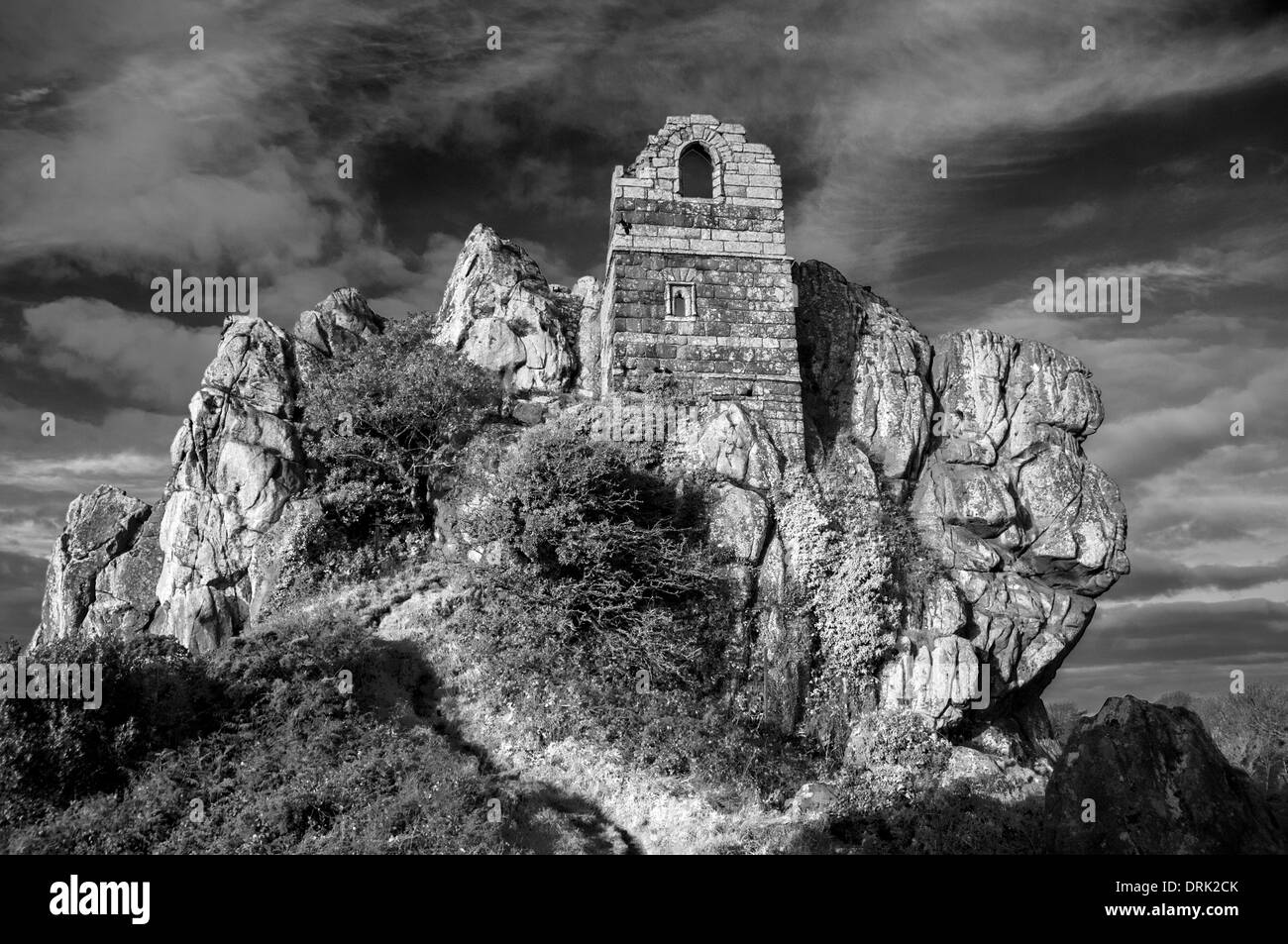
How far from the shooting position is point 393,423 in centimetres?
2716

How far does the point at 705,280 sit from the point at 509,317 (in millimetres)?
5969

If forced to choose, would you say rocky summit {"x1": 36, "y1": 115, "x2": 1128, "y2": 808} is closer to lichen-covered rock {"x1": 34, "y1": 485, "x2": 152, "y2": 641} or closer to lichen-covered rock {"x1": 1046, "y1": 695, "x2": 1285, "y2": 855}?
lichen-covered rock {"x1": 34, "y1": 485, "x2": 152, "y2": 641}

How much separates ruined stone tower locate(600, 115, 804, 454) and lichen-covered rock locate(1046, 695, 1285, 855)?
1557cm

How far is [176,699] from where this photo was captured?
19.1 meters

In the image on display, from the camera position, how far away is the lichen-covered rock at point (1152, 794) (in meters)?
12.3

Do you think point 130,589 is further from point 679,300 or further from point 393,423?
point 679,300

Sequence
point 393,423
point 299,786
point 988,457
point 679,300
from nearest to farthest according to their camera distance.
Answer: point 299,786
point 393,423
point 679,300
point 988,457

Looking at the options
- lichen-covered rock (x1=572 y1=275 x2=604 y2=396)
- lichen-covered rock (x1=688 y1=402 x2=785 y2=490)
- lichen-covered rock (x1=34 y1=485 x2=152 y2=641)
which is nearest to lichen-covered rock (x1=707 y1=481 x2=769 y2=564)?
lichen-covered rock (x1=688 y1=402 x2=785 y2=490)

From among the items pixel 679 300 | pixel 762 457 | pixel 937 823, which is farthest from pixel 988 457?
pixel 937 823

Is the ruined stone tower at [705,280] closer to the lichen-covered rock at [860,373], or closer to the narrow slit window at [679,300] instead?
the narrow slit window at [679,300]

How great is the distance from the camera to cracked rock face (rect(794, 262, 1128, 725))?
96.3 feet

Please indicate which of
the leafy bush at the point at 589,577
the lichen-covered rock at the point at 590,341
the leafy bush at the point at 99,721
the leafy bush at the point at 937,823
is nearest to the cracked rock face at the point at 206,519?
the leafy bush at the point at 99,721

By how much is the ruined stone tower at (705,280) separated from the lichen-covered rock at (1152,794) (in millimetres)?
15565
